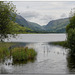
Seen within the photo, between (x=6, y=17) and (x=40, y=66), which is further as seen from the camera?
(x=40, y=66)

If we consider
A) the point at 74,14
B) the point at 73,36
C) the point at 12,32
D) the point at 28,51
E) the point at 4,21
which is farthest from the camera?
the point at 74,14

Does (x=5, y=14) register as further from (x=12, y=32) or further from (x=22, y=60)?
(x=22, y=60)

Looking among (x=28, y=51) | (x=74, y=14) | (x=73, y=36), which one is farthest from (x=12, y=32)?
(x=74, y=14)

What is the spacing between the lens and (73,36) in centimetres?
5309

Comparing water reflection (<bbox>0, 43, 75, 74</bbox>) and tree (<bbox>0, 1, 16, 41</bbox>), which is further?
water reflection (<bbox>0, 43, 75, 74</bbox>)

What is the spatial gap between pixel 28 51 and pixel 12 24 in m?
21.7

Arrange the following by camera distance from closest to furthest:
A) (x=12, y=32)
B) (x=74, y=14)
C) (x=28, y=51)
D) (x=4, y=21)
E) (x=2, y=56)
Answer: (x=4, y=21) → (x=12, y=32) → (x=2, y=56) → (x=28, y=51) → (x=74, y=14)

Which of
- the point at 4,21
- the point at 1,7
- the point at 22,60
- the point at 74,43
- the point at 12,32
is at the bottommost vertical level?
the point at 22,60

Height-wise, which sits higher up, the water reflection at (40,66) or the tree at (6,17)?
the tree at (6,17)

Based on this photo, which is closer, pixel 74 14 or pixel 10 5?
pixel 10 5

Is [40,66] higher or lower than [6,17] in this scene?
lower

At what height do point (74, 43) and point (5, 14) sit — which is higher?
point (5, 14)

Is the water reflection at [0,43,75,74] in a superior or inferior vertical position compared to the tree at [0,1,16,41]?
inferior

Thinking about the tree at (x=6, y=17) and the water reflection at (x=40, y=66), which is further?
the water reflection at (x=40, y=66)
